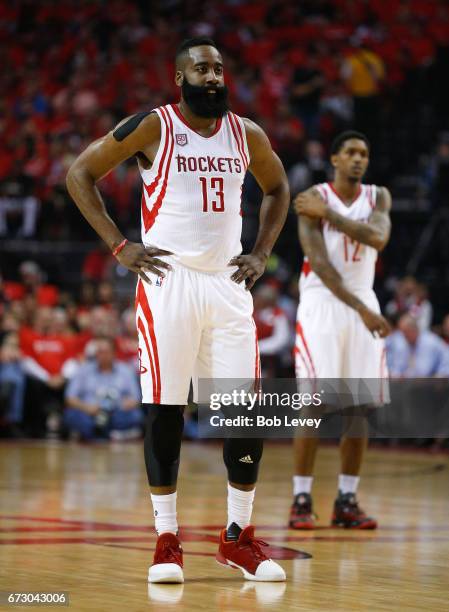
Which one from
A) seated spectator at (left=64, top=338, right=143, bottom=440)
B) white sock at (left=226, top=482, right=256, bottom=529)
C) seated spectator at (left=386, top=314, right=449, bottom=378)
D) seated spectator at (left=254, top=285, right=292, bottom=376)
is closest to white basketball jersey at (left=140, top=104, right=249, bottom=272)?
white sock at (left=226, top=482, right=256, bottom=529)

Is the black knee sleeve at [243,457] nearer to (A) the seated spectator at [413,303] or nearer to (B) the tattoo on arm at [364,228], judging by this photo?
(B) the tattoo on arm at [364,228]

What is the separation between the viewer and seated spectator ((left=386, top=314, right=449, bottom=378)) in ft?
44.4

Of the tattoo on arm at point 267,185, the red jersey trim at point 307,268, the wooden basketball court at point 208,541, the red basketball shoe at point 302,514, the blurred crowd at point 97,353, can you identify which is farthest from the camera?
the blurred crowd at point 97,353

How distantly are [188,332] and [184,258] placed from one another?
31cm

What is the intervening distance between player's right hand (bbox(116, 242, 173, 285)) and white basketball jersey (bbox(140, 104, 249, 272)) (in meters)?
0.06

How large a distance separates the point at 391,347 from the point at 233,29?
8.45m

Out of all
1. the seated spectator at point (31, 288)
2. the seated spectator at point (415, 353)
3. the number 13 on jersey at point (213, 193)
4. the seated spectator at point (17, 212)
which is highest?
the seated spectator at point (17, 212)

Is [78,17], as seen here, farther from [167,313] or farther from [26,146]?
[167,313]

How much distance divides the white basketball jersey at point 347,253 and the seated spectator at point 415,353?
20.8 ft

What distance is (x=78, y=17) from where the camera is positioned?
20688 millimetres

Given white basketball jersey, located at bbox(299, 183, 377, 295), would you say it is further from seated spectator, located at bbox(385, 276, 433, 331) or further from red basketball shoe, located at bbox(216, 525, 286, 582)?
seated spectator, located at bbox(385, 276, 433, 331)

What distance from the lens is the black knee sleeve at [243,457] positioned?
5.16 meters

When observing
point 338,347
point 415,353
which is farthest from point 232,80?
point 338,347

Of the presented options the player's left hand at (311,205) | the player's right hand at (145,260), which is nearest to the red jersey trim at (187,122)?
the player's right hand at (145,260)
